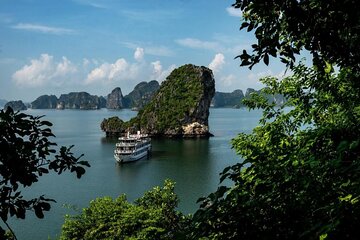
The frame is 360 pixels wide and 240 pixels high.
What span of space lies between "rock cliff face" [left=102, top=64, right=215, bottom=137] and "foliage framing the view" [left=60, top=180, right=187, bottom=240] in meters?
88.8

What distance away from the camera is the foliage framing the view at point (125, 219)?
16.9 m

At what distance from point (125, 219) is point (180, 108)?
102709mm

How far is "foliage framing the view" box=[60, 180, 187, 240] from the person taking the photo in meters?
16.9

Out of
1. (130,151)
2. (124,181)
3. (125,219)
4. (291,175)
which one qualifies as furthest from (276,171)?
(130,151)

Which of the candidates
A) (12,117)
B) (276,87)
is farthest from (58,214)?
(12,117)

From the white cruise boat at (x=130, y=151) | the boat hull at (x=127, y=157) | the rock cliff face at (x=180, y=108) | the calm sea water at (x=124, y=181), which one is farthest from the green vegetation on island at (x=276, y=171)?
the rock cliff face at (x=180, y=108)

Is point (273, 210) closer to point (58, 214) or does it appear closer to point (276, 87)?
point (276, 87)

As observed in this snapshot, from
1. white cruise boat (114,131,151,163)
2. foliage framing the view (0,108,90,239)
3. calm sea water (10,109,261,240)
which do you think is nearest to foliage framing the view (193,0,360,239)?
foliage framing the view (0,108,90,239)

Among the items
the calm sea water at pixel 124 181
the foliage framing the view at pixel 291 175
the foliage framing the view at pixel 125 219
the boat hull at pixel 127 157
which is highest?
the foliage framing the view at pixel 291 175

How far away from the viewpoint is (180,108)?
119250 millimetres

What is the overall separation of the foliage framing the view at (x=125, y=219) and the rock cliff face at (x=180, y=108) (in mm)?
88823

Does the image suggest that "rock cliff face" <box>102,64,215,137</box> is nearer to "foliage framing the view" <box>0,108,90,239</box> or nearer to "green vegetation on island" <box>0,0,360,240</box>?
"green vegetation on island" <box>0,0,360,240</box>

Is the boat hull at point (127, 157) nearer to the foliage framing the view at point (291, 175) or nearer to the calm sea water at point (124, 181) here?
the calm sea water at point (124, 181)

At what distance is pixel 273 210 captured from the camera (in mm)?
4336
